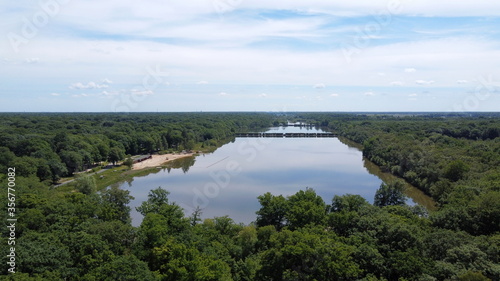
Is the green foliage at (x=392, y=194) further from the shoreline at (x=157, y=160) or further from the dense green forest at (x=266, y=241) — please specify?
the shoreline at (x=157, y=160)

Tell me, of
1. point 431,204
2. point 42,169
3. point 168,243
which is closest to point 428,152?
point 431,204

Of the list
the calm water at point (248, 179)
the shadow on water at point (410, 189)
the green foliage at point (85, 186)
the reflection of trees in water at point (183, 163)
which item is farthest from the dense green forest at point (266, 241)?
the reflection of trees in water at point (183, 163)

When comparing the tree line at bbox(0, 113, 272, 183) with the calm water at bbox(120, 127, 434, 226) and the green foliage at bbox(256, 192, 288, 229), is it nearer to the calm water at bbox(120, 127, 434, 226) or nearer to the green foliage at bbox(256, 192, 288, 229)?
the calm water at bbox(120, 127, 434, 226)

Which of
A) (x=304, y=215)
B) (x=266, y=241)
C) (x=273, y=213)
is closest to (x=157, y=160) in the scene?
(x=273, y=213)

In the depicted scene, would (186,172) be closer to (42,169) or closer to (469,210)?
(42,169)

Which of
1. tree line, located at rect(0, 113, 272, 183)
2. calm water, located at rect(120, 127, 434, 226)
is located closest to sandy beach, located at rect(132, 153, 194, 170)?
calm water, located at rect(120, 127, 434, 226)
